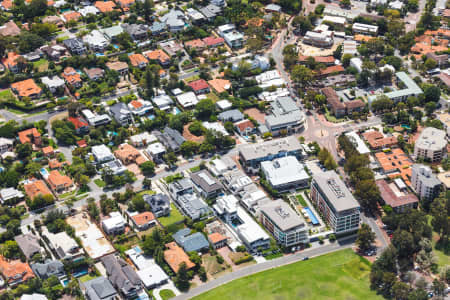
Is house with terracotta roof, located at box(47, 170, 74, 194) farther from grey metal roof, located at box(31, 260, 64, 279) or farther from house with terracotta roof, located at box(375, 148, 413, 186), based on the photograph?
house with terracotta roof, located at box(375, 148, 413, 186)

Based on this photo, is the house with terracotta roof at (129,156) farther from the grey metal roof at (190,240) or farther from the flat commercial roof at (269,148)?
the grey metal roof at (190,240)

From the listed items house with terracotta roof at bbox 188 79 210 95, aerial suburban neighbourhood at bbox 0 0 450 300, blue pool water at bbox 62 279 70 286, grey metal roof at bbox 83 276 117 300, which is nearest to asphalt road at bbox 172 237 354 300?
aerial suburban neighbourhood at bbox 0 0 450 300

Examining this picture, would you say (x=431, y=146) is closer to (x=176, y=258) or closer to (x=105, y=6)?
(x=176, y=258)

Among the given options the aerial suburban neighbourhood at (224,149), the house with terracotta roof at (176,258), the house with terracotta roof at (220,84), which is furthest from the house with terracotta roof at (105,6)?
the house with terracotta roof at (176,258)

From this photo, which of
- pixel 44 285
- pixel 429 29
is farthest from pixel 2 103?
pixel 429 29

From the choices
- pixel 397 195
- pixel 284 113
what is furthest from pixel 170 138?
pixel 397 195

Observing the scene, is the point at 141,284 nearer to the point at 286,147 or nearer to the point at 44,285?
the point at 44,285
